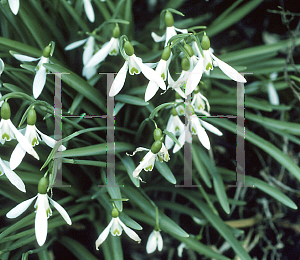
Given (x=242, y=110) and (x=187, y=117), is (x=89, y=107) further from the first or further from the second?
(x=242, y=110)

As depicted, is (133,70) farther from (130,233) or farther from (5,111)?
(130,233)

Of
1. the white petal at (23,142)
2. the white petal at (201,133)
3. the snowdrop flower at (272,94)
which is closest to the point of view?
the white petal at (23,142)

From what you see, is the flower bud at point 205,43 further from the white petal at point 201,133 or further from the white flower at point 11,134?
the white flower at point 11,134

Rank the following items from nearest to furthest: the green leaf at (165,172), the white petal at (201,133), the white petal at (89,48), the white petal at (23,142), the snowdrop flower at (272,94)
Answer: the white petal at (23,142) → the white petal at (201,133) → the green leaf at (165,172) → the white petal at (89,48) → the snowdrop flower at (272,94)

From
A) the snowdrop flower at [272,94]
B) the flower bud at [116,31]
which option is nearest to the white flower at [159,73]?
the flower bud at [116,31]

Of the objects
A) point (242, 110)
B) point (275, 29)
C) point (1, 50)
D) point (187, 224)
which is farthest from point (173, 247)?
point (275, 29)

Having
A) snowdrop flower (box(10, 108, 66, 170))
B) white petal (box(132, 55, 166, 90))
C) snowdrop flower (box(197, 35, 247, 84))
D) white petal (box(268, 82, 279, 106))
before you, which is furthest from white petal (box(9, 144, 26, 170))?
white petal (box(268, 82, 279, 106))

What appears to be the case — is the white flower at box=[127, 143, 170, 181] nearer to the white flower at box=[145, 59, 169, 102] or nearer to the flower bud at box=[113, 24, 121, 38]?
the white flower at box=[145, 59, 169, 102]

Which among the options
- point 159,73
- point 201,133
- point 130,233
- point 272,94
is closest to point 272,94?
point 272,94

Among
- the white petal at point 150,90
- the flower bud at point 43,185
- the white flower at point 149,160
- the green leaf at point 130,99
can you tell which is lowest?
the flower bud at point 43,185
